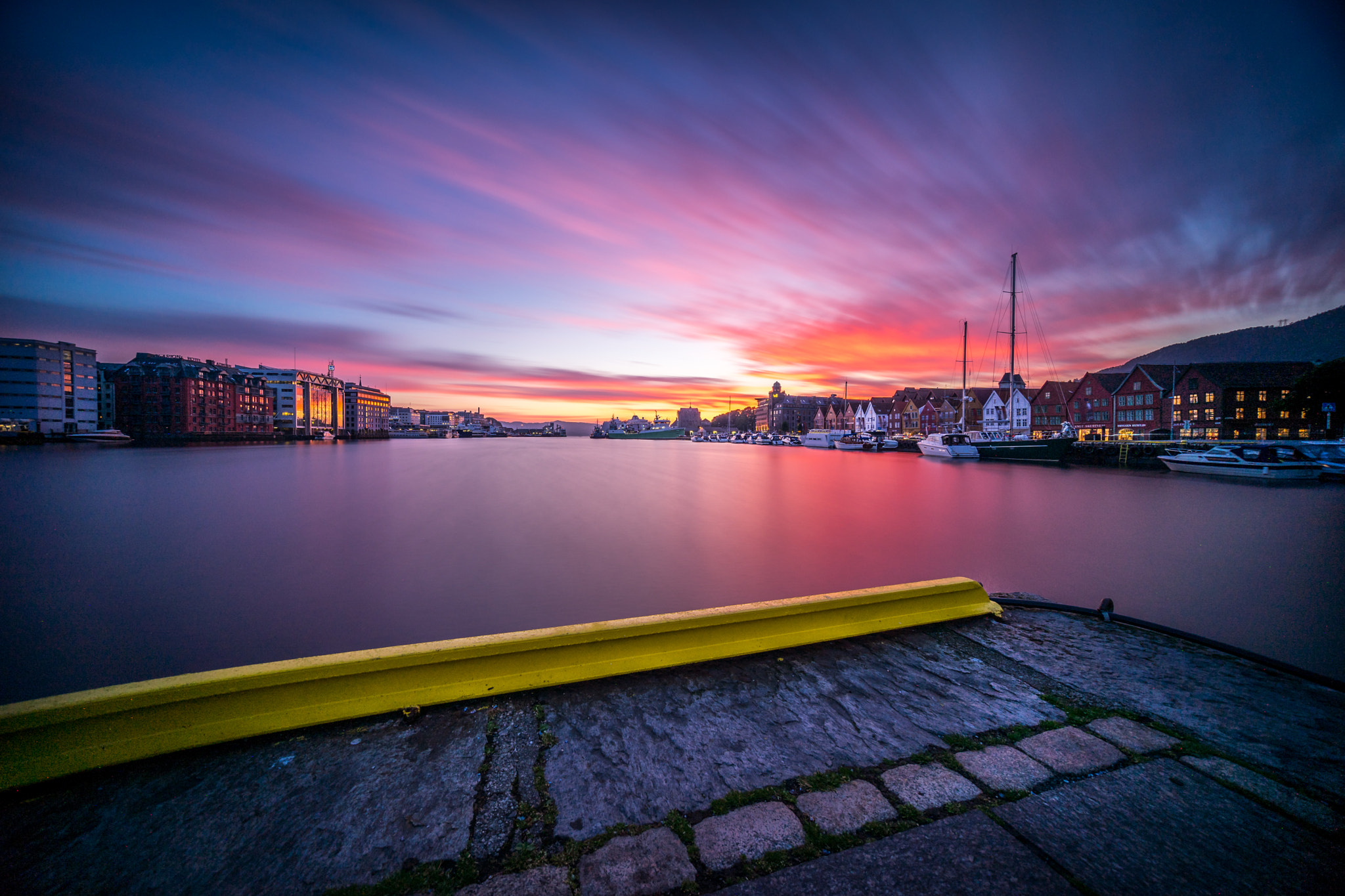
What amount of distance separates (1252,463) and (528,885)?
38972 millimetres

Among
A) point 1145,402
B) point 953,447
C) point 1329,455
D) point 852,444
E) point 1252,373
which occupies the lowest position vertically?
point 1329,455

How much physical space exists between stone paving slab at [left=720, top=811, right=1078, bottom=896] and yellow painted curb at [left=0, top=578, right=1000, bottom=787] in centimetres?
157

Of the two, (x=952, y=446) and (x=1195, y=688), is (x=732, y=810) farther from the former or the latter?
(x=952, y=446)

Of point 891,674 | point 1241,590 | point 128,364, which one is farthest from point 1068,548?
point 128,364

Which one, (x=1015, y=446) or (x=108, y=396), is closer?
(x=1015, y=446)

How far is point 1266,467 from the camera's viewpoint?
80.5ft

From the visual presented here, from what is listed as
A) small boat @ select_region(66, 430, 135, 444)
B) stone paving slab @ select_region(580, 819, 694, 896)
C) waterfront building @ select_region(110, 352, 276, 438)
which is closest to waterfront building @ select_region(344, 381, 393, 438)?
waterfront building @ select_region(110, 352, 276, 438)

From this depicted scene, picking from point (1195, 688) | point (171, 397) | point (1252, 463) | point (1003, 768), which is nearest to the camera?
point (1003, 768)

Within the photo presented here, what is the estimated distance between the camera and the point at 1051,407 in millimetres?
66938

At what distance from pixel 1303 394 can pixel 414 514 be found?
193 ft

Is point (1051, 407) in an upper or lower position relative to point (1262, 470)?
upper

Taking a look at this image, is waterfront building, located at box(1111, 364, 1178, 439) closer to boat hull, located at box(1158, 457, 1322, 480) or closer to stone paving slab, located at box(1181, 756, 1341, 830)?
boat hull, located at box(1158, 457, 1322, 480)

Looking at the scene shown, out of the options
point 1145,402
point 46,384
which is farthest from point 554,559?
point 46,384

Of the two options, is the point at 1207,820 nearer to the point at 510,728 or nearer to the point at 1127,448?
the point at 510,728
